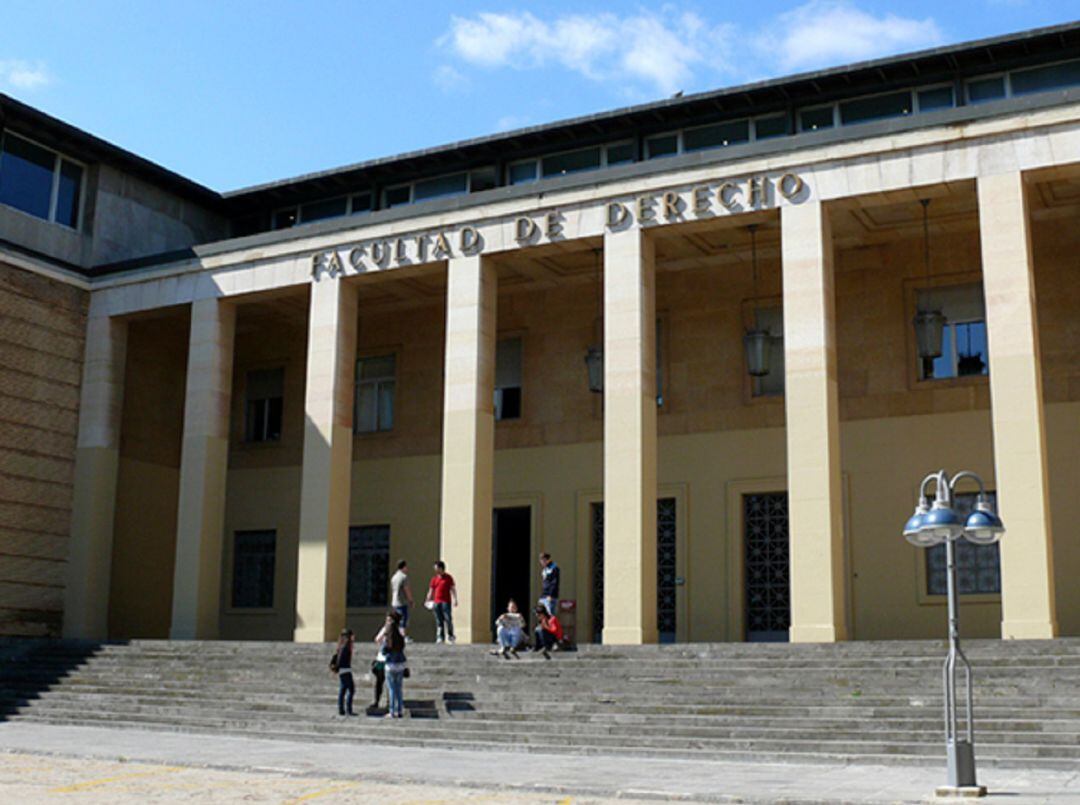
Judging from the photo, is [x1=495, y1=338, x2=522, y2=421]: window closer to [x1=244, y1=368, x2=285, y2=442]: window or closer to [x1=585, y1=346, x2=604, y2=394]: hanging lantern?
[x1=585, y1=346, x2=604, y2=394]: hanging lantern

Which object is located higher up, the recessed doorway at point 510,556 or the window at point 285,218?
the window at point 285,218

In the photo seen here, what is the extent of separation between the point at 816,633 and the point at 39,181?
17.5m

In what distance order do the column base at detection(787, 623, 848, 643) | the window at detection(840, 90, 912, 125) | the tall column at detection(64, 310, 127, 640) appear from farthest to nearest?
the tall column at detection(64, 310, 127, 640) < the window at detection(840, 90, 912, 125) < the column base at detection(787, 623, 848, 643)

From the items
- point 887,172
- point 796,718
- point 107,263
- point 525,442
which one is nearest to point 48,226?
point 107,263

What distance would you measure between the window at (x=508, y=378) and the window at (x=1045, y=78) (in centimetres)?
→ 1052

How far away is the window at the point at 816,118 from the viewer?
78.1ft

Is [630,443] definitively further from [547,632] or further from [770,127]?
[770,127]

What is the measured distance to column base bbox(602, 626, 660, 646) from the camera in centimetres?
1972

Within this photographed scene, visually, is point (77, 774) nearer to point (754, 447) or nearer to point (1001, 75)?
point (754, 447)

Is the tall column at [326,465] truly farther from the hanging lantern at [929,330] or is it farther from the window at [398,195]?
the hanging lantern at [929,330]

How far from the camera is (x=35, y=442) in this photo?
2506cm

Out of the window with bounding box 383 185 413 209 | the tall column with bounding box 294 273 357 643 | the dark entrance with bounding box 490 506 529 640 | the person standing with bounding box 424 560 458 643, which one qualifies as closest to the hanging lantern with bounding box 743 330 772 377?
the person standing with bounding box 424 560 458 643

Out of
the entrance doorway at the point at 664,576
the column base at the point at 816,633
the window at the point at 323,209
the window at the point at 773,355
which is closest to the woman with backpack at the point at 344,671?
the column base at the point at 816,633

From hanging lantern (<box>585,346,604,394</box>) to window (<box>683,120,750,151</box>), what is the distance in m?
4.43
